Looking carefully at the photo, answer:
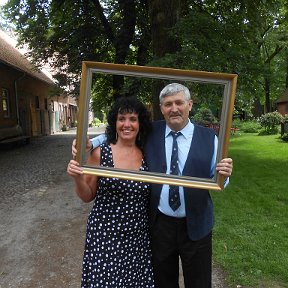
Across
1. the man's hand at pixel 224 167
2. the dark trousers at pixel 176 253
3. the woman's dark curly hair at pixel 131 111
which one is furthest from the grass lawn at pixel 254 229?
the woman's dark curly hair at pixel 131 111

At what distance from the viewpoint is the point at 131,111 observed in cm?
241

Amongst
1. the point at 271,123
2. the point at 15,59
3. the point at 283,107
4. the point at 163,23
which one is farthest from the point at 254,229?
the point at 283,107

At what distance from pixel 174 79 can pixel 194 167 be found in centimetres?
59

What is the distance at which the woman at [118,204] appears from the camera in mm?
2408

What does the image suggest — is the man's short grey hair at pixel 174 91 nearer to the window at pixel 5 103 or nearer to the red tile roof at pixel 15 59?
the red tile roof at pixel 15 59

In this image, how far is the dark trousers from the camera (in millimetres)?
2506

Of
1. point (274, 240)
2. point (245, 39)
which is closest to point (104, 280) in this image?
point (274, 240)

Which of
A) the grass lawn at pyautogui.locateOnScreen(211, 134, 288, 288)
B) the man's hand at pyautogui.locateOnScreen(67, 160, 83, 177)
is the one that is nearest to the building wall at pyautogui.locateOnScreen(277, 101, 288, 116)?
the grass lawn at pyautogui.locateOnScreen(211, 134, 288, 288)

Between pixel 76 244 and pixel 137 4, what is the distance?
39.9 ft

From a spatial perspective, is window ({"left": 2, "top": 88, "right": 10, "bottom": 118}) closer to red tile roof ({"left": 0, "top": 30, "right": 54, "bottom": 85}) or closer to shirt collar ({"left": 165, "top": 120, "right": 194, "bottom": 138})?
red tile roof ({"left": 0, "top": 30, "right": 54, "bottom": 85})

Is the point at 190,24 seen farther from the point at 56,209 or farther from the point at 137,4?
the point at 137,4

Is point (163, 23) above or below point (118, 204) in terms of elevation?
above

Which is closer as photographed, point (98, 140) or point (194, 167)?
point (194, 167)

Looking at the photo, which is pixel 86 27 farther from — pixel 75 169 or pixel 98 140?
pixel 75 169
